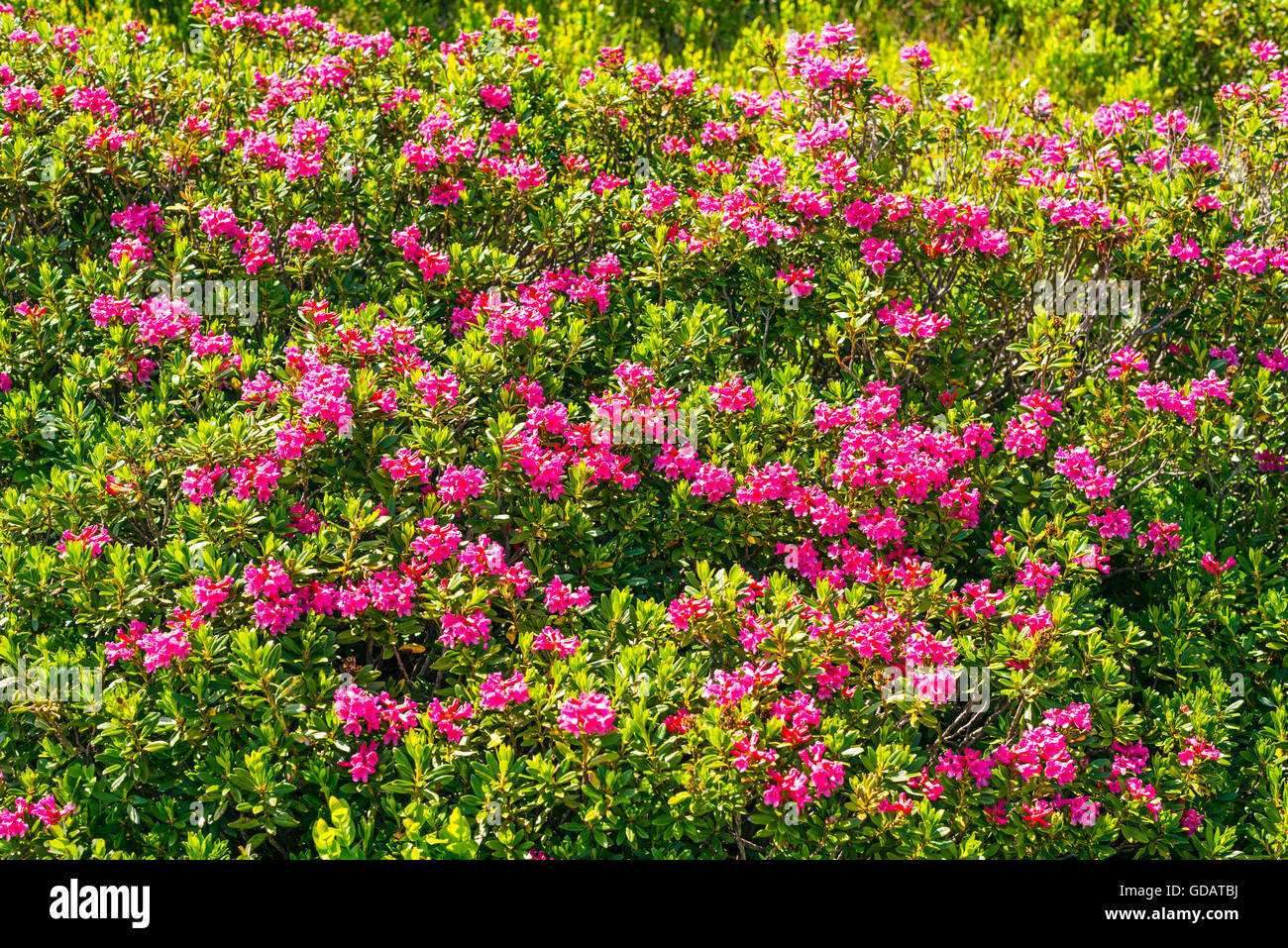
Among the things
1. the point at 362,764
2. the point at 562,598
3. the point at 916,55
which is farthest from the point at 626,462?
the point at 916,55

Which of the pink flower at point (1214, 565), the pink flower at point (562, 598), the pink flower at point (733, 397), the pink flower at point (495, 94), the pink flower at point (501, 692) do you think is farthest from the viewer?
the pink flower at point (495, 94)

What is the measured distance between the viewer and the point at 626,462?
5.43m

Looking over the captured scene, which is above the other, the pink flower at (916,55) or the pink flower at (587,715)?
the pink flower at (916,55)

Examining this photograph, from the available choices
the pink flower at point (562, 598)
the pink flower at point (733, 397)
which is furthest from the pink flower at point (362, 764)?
the pink flower at point (733, 397)

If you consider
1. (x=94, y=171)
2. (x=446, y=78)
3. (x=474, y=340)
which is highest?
(x=446, y=78)

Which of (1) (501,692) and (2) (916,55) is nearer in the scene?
(1) (501,692)

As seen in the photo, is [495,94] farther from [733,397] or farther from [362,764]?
[362,764]

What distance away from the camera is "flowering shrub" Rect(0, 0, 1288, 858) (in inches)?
178

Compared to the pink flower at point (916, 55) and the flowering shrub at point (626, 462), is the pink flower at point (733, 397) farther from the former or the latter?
the pink flower at point (916, 55)

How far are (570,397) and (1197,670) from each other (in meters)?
3.21

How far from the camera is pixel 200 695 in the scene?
449 cm

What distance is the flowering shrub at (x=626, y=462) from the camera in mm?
4531

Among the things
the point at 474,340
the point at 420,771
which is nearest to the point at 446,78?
the point at 474,340

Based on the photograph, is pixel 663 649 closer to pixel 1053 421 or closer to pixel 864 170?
pixel 1053 421
